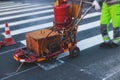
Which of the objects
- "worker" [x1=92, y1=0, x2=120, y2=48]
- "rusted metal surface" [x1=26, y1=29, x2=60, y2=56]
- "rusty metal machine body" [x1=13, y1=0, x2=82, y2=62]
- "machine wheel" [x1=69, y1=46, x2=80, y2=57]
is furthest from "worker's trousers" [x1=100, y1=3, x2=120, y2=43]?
"rusted metal surface" [x1=26, y1=29, x2=60, y2=56]

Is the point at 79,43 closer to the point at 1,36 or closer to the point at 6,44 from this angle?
the point at 6,44

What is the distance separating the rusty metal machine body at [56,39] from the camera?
197 inches

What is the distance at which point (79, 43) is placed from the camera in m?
6.52

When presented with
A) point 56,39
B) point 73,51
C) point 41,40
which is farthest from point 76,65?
point 41,40

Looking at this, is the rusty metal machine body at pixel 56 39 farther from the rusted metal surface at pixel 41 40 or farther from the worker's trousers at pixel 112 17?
the worker's trousers at pixel 112 17

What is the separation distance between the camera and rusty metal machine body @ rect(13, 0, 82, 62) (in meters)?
5.01

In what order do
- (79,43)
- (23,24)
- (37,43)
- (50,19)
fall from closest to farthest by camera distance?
(37,43), (79,43), (23,24), (50,19)

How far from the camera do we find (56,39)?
524cm

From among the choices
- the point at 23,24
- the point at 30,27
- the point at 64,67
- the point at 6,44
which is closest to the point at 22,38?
the point at 6,44

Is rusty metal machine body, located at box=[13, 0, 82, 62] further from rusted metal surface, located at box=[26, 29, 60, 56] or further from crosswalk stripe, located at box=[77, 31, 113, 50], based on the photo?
crosswalk stripe, located at box=[77, 31, 113, 50]

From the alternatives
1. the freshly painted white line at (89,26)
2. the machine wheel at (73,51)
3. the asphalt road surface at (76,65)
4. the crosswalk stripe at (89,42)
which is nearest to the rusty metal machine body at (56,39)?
the machine wheel at (73,51)

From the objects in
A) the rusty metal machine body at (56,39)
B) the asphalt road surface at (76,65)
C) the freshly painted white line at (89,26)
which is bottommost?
the asphalt road surface at (76,65)

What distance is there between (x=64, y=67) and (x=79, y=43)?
1667 millimetres

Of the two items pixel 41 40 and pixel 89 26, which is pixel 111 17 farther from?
pixel 89 26
